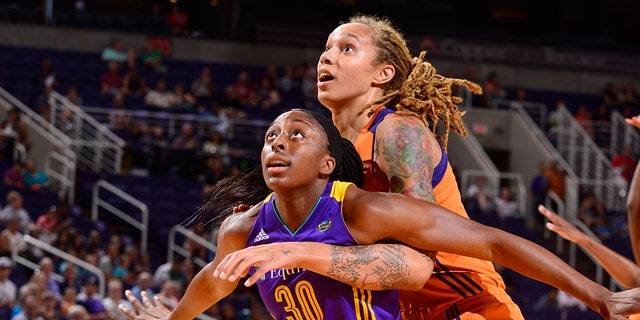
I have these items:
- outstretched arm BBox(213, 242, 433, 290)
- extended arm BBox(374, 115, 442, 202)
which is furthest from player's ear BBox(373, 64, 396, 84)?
outstretched arm BBox(213, 242, 433, 290)

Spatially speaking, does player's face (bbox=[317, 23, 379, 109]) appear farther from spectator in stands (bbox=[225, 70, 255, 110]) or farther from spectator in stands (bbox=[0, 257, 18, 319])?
spectator in stands (bbox=[225, 70, 255, 110])

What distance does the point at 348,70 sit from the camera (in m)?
4.72

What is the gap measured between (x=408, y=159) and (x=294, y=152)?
503 millimetres

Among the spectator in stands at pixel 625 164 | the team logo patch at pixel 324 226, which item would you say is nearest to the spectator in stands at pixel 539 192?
the spectator in stands at pixel 625 164

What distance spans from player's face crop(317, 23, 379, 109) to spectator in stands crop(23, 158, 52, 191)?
34.2 ft

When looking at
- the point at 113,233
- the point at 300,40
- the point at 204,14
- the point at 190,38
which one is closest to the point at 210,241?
the point at 113,233

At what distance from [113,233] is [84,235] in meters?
0.75

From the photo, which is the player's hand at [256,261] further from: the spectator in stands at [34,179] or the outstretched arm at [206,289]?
the spectator in stands at [34,179]

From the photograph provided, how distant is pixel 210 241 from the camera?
44.1ft

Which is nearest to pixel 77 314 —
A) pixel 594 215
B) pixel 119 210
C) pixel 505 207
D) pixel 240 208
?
pixel 119 210

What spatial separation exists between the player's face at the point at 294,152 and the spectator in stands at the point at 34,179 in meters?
10.9

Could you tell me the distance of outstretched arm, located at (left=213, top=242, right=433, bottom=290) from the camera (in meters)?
3.77

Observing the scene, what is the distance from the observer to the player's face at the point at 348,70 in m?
4.71

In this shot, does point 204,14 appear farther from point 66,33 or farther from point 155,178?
point 155,178
